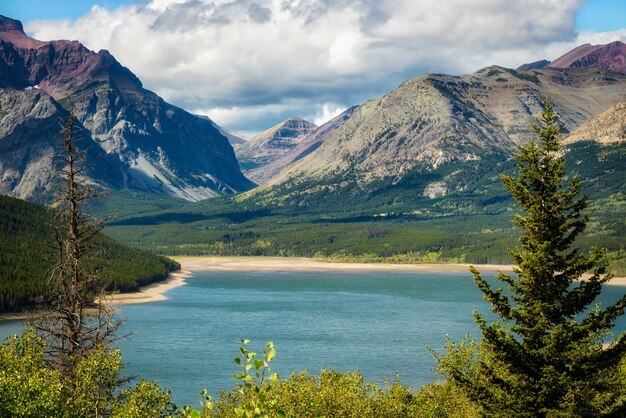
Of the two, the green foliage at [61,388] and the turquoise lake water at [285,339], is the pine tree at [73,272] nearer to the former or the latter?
the green foliage at [61,388]

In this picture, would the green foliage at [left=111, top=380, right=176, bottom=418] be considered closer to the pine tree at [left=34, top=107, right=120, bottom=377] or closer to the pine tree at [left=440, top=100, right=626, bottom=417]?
the pine tree at [left=34, top=107, right=120, bottom=377]

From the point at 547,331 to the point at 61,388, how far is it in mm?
26005

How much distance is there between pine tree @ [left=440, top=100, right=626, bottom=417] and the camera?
37.1 meters

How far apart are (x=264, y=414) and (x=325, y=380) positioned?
150ft

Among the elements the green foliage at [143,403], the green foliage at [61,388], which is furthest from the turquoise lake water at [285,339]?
the green foliage at [143,403]

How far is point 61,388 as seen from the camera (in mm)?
39188

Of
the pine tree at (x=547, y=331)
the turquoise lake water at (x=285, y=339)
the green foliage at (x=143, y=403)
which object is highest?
the pine tree at (x=547, y=331)

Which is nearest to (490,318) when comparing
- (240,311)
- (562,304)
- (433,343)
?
(433,343)

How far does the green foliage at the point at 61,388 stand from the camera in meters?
36.8

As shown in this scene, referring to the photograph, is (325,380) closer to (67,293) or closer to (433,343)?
(67,293)

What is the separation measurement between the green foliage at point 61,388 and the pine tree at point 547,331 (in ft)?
58.1

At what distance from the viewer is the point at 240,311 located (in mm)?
190125

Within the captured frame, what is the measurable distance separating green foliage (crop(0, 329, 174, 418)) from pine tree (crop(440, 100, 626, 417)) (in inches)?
698

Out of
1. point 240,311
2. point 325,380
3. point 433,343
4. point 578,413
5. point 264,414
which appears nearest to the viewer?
point 264,414
